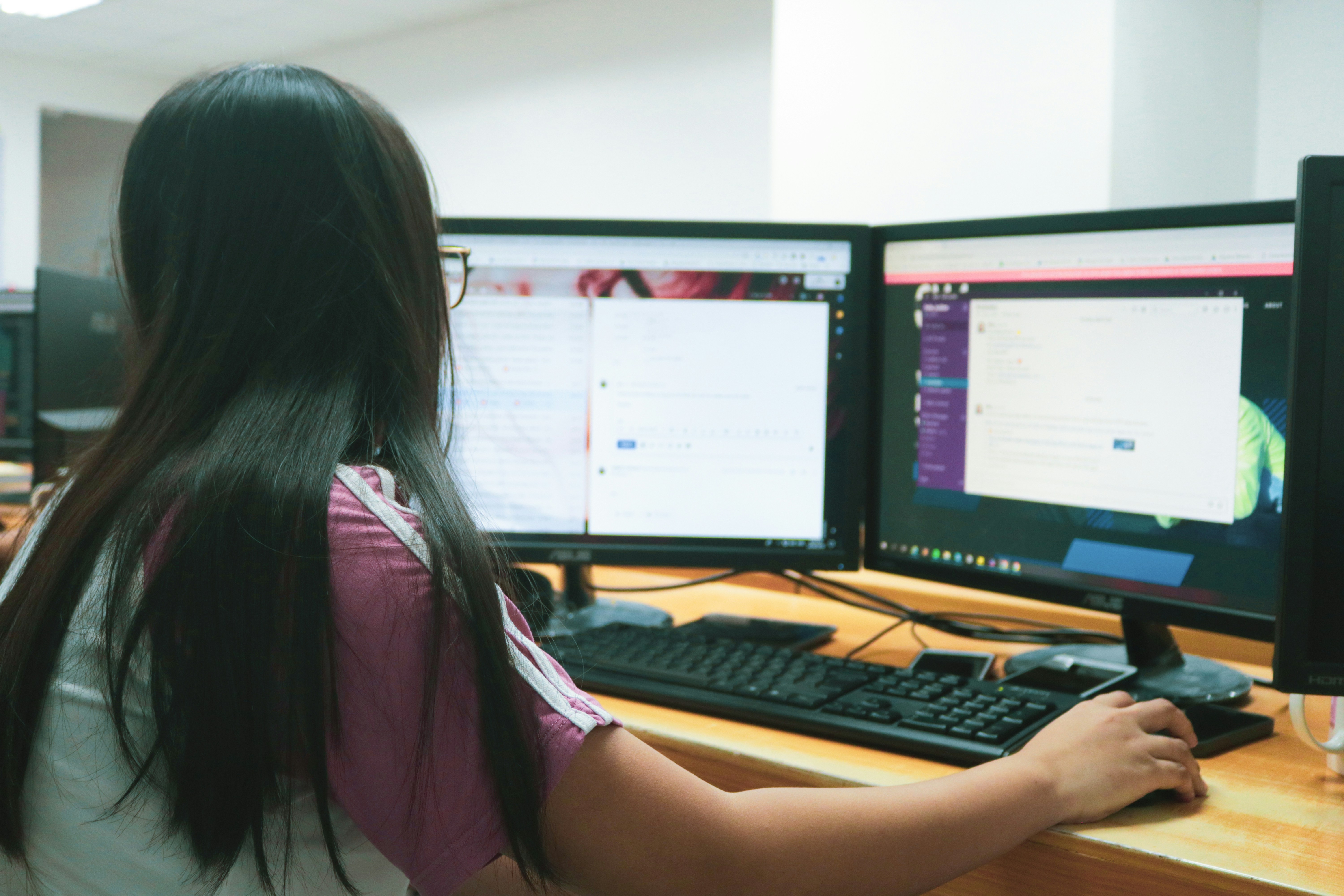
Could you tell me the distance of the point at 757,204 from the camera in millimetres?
4035

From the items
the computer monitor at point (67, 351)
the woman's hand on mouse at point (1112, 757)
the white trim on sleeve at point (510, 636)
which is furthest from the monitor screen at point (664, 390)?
the computer monitor at point (67, 351)

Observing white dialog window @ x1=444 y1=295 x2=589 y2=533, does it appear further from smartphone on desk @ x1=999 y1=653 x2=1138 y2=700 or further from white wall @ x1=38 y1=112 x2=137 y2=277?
white wall @ x1=38 y1=112 x2=137 y2=277

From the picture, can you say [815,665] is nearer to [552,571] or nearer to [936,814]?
[936,814]

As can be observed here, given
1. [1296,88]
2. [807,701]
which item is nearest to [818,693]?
[807,701]

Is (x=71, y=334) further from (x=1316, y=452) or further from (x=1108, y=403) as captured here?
(x=1316, y=452)

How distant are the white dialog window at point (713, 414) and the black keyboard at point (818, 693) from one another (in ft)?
0.49

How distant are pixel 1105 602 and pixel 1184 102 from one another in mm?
1705

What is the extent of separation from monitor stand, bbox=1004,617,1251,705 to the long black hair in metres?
0.60

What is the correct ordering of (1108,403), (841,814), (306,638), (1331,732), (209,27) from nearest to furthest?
(306,638) < (841,814) < (1331,732) < (1108,403) < (209,27)

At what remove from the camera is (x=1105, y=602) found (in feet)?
3.04

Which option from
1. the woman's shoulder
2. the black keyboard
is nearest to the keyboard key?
the black keyboard

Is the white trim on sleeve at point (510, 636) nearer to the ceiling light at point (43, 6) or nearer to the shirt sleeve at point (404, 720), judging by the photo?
the shirt sleeve at point (404, 720)

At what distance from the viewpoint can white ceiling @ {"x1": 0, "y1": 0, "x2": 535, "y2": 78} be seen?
4.99 metres

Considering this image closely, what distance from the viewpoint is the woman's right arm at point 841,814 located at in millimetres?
525
